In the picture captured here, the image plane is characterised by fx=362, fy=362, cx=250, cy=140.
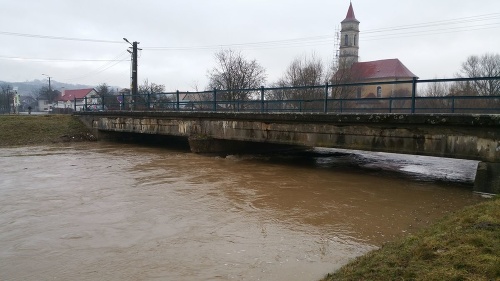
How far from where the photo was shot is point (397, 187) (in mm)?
10117

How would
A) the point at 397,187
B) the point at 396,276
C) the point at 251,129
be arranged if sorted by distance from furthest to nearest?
the point at 251,129 < the point at 397,187 < the point at 396,276

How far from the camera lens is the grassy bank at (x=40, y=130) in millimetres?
22875

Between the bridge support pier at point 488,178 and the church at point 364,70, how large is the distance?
104 ft

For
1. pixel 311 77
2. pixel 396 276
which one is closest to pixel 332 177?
pixel 396 276

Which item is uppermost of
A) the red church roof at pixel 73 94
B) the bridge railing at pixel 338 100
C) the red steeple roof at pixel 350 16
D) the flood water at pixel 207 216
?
the red steeple roof at pixel 350 16

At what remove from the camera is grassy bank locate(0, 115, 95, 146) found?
22875 mm

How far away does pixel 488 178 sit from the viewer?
8.77 meters

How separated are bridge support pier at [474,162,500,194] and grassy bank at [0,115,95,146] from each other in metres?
23.0

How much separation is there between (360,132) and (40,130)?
22035 mm

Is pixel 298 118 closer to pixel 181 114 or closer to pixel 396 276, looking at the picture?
pixel 181 114

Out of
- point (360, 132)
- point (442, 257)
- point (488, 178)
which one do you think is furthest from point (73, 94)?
point (442, 257)

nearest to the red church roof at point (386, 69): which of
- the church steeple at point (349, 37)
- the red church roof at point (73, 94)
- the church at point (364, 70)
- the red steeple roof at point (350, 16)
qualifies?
the church at point (364, 70)

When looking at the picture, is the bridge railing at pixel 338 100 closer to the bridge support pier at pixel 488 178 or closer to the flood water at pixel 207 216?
the bridge support pier at pixel 488 178

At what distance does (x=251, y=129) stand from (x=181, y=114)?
4638mm
